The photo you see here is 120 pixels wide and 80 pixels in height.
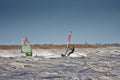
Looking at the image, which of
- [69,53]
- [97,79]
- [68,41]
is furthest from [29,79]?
[68,41]

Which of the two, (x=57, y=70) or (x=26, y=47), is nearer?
(x=57, y=70)

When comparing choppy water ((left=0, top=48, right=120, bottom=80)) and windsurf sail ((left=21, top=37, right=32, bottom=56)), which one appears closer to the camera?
choppy water ((left=0, top=48, right=120, bottom=80))

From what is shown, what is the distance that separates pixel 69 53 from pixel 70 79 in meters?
28.3

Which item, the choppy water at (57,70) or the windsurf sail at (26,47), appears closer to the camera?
the choppy water at (57,70)

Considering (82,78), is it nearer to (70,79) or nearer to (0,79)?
(70,79)

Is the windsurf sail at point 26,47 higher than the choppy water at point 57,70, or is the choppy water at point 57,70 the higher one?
the windsurf sail at point 26,47

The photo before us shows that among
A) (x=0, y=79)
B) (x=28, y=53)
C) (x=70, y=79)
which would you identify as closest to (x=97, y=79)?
(x=70, y=79)

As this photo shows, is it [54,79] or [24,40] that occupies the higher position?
[24,40]

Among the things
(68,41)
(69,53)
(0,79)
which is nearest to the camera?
(0,79)

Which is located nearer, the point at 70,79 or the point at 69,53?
the point at 70,79

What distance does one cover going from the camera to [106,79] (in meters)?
16.3

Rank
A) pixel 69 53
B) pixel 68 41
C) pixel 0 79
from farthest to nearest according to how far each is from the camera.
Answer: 1. pixel 68 41
2. pixel 69 53
3. pixel 0 79

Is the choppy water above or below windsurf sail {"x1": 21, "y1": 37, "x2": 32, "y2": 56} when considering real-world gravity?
below

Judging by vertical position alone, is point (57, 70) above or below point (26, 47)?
below
